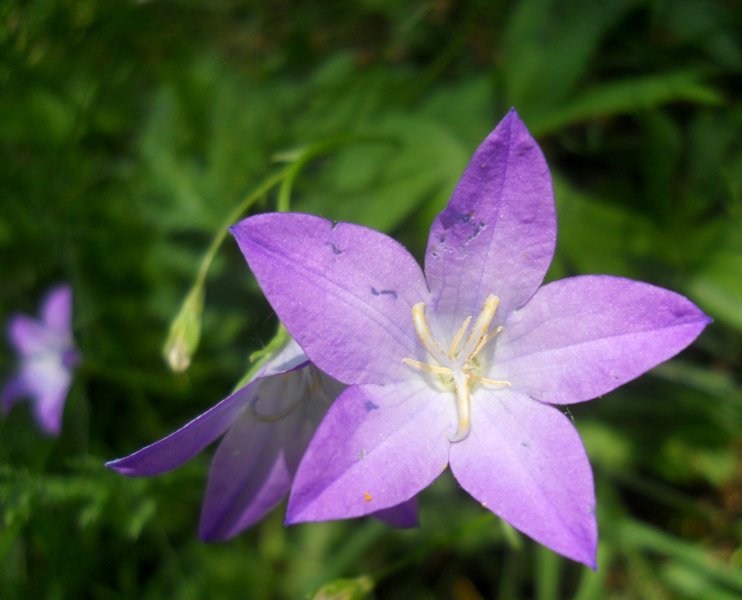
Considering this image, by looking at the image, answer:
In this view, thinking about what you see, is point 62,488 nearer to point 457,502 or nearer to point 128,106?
point 457,502

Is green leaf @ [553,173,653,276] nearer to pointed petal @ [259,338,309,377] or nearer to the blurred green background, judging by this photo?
the blurred green background

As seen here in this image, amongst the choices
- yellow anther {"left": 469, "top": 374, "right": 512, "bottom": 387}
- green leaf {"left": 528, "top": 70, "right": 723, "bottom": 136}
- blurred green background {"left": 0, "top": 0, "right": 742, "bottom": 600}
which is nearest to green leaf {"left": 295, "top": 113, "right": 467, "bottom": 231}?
blurred green background {"left": 0, "top": 0, "right": 742, "bottom": 600}

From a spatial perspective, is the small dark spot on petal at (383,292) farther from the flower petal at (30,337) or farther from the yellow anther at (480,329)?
the flower petal at (30,337)

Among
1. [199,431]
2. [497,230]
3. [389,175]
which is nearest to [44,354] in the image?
[389,175]

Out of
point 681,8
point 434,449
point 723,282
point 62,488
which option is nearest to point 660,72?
point 681,8

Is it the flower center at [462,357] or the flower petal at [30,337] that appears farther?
the flower petal at [30,337]

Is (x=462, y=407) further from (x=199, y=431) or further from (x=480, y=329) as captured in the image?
(x=199, y=431)

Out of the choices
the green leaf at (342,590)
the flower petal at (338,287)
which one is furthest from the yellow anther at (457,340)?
the green leaf at (342,590)
